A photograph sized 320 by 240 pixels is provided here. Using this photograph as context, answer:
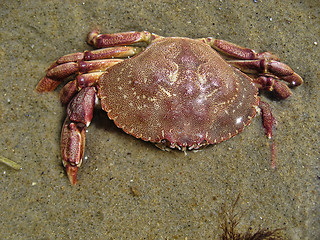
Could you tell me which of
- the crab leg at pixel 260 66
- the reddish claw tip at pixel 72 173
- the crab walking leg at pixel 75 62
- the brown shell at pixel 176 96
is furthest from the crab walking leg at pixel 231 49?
the reddish claw tip at pixel 72 173

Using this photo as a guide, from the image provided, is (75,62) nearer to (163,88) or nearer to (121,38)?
(121,38)

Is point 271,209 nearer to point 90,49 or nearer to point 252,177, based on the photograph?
point 252,177

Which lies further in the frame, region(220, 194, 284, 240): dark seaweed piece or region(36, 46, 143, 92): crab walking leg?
region(36, 46, 143, 92): crab walking leg

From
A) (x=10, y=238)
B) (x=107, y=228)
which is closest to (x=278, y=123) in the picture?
(x=107, y=228)

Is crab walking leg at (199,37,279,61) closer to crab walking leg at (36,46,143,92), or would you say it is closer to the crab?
the crab

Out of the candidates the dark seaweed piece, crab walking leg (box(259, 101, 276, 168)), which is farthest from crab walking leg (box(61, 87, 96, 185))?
crab walking leg (box(259, 101, 276, 168))

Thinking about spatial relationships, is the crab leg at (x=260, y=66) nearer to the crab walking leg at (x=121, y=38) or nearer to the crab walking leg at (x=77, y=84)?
the crab walking leg at (x=121, y=38)

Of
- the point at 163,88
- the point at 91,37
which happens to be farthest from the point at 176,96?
the point at 91,37
